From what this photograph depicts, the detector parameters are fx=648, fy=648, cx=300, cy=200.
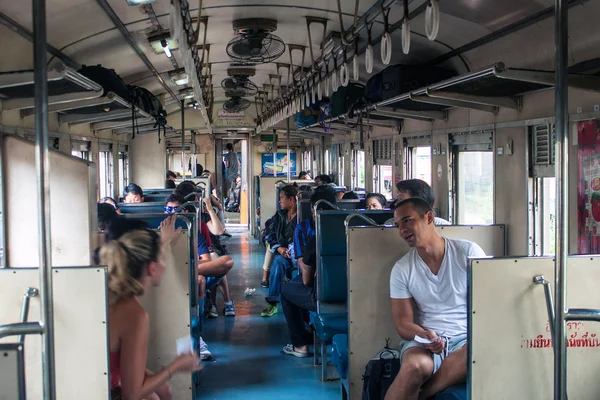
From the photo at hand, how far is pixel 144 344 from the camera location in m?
2.75

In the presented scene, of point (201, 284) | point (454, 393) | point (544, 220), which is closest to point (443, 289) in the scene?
point (454, 393)

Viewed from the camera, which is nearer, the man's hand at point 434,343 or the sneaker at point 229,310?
the man's hand at point 434,343

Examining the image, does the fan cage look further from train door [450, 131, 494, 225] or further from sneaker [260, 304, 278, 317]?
sneaker [260, 304, 278, 317]

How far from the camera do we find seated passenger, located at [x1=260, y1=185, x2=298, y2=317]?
7289 millimetres

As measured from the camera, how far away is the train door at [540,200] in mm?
5430

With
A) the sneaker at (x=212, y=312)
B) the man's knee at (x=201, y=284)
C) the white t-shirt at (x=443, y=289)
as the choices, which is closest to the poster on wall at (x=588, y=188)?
the white t-shirt at (x=443, y=289)

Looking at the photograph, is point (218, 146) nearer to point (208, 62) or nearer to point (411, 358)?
point (208, 62)

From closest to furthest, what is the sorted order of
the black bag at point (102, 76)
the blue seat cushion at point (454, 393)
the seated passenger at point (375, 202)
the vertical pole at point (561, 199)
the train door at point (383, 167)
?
the vertical pole at point (561, 199), the blue seat cushion at point (454, 393), the seated passenger at point (375, 202), the black bag at point (102, 76), the train door at point (383, 167)

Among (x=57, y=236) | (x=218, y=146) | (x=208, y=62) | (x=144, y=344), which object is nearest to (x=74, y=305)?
(x=144, y=344)

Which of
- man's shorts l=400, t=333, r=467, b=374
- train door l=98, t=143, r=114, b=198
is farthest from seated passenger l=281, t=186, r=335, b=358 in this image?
train door l=98, t=143, r=114, b=198

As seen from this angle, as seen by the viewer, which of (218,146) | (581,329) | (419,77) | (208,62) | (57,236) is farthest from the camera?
(218,146)

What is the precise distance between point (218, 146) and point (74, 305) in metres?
16.0

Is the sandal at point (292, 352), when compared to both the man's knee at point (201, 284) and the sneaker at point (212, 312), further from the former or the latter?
the sneaker at point (212, 312)

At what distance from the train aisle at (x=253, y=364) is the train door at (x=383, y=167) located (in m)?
3.42
